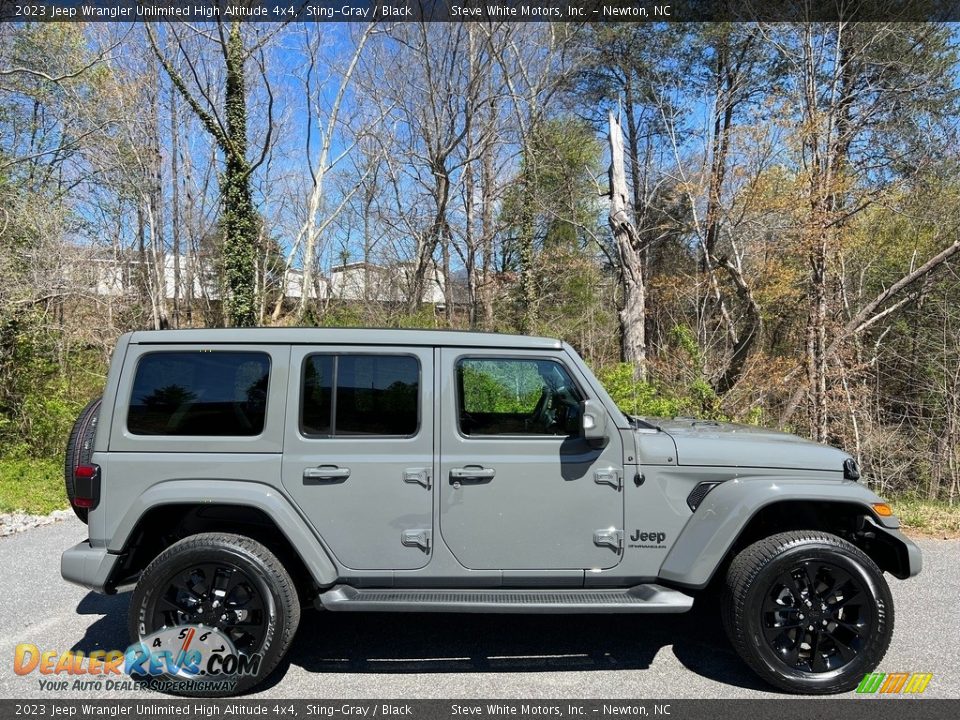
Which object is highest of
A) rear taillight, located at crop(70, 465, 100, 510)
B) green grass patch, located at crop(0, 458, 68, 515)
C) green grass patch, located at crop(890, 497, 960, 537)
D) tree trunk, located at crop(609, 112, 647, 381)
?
tree trunk, located at crop(609, 112, 647, 381)

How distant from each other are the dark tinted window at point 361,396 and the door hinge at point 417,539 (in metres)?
0.53

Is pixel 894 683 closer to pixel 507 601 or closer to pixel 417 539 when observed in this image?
pixel 507 601

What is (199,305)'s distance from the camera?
94.0 feet

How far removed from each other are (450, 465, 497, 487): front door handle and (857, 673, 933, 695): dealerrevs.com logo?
221 cm

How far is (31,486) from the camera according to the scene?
29.9ft

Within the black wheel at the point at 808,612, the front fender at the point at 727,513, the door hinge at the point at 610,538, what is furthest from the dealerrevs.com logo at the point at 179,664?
the black wheel at the point at 808,612

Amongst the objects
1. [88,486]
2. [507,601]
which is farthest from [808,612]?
[88,486]

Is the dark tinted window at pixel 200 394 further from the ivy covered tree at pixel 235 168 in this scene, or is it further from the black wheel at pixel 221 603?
the ivy covered tree at pixel 235 168

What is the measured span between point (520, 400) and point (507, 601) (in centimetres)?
110

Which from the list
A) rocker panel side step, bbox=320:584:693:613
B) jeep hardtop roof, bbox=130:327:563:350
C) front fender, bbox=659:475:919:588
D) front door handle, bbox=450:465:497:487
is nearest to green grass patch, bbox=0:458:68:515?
jeep hardtop roof, bbox=130:327:563:350

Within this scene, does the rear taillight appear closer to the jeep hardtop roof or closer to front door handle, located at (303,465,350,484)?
the jeep hardtop roof

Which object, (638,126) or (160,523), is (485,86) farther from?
(160,523)

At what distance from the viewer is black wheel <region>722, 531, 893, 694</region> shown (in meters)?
3.25

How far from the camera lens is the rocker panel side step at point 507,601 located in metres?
3.23
